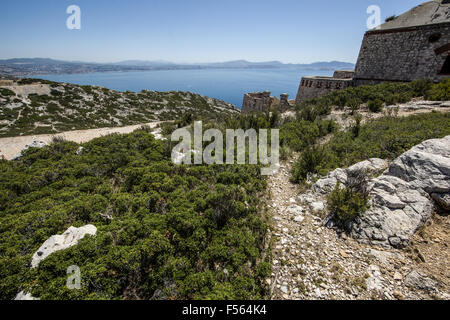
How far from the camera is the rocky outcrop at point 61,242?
3.50 metres

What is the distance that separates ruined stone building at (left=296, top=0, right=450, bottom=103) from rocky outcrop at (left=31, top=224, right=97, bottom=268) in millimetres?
23467

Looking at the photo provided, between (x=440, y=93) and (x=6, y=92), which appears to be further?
(x=6, y=92)

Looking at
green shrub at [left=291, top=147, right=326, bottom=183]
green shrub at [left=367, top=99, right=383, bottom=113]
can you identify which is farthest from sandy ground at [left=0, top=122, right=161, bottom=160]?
green shrub at [left=367, top=99, right=383, bottom=113]

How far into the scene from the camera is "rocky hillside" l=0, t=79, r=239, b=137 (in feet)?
72.0

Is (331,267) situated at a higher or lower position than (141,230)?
lower

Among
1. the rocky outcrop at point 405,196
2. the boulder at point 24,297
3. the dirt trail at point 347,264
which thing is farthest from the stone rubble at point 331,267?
the boulder at point 24,297

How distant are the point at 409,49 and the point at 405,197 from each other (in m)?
18.9

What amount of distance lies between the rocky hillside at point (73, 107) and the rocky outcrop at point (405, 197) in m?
15.3

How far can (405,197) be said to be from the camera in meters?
4.40

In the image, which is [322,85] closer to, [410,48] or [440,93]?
[410,48]

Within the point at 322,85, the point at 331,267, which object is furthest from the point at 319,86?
the point at 331,267

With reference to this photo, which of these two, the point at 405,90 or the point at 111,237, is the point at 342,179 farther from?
the point at 405,90
